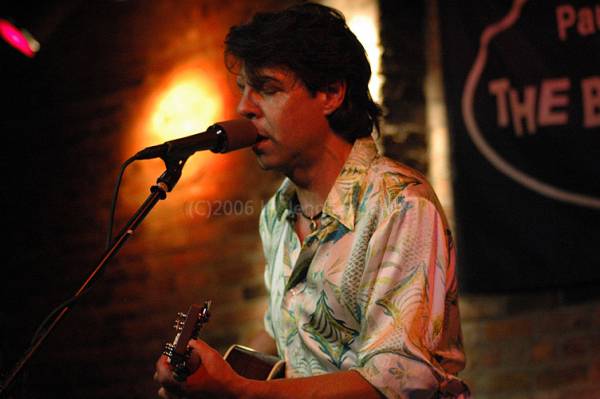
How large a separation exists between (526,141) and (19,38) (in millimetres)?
2631

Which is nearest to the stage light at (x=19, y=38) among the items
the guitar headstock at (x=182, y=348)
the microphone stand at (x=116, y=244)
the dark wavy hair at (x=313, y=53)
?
the dark wavy hair at (x=313, y=53)

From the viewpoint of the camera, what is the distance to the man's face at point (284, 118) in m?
2.36

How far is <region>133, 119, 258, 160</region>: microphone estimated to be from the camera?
2.02 m

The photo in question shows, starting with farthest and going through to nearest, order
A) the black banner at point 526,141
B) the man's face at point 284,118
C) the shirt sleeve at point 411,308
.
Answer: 1. the black banner at point 526,141
2. the man's face at point 284,118
3. the shirt sleeve at point 411,308

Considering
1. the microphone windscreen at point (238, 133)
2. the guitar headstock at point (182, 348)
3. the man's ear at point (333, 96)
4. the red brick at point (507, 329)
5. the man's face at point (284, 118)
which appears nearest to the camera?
the guitar headstock at point (182, 348)

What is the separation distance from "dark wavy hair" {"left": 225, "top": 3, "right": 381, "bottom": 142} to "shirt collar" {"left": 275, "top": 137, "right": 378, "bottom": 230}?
0.38 feet

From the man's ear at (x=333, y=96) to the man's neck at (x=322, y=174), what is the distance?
0.09 meters

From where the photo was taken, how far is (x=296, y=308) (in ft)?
7.60

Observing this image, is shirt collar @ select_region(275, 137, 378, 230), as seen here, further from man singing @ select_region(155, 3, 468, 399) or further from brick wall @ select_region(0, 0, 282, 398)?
brick wall @ select_region(0, 0, 282, 398)

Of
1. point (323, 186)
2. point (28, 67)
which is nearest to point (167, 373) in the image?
point (323, 186)

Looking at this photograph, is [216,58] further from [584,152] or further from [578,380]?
[578,380]

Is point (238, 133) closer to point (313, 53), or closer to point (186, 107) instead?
point (313, 53)

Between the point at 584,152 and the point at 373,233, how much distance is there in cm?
152

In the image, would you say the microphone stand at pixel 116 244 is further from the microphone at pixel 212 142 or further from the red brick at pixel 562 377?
the red brick at pixel 562 377
